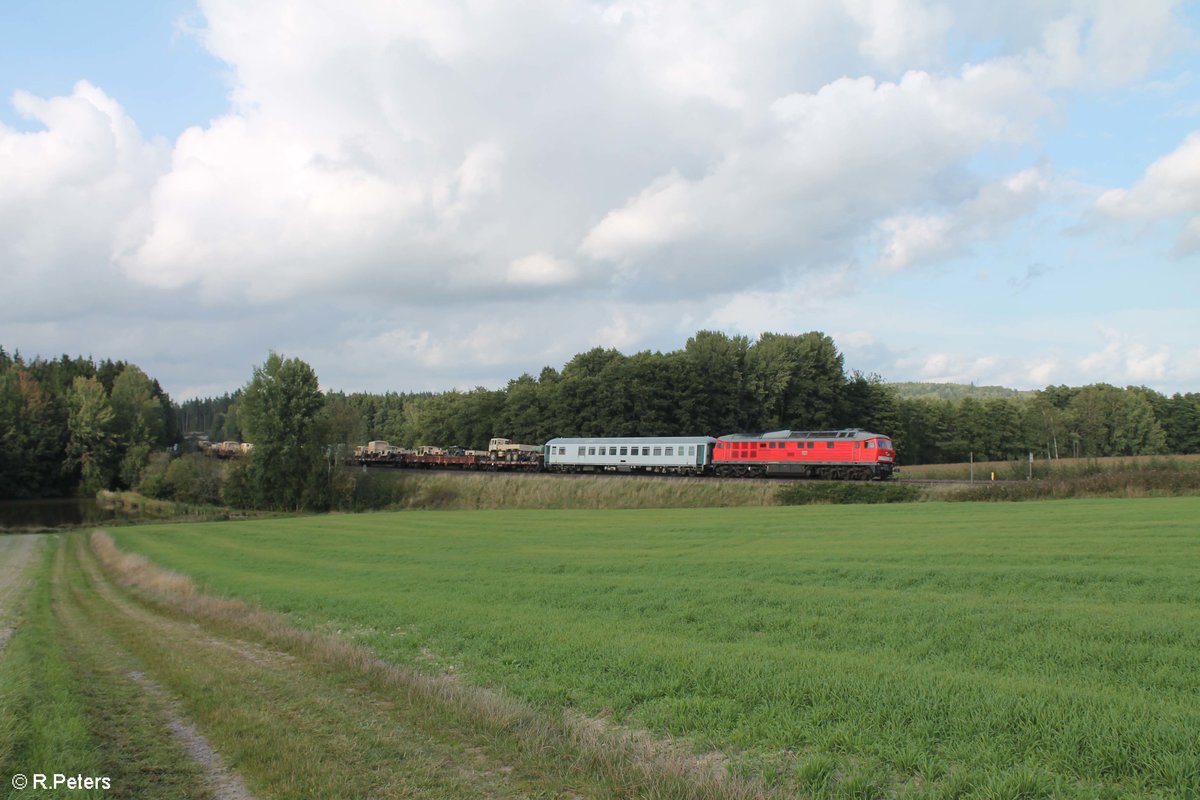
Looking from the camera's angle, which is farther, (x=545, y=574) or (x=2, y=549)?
(x=2, y=549)

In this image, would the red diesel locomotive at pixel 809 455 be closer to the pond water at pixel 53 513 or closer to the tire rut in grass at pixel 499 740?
the tire rut in grass at pixel 499 740

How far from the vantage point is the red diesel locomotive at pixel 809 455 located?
5062 centimetres

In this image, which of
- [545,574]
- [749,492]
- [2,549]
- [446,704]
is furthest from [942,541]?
[2,549]

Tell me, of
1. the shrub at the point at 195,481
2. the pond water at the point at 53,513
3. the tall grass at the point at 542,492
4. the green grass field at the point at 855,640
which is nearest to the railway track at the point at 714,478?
the tall grass at the point at 542,492

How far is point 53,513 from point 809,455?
79738mm

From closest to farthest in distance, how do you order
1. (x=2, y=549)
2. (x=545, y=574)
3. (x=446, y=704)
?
(x=446, y=704) < (x=545, y=574) < (x=2, y=549)

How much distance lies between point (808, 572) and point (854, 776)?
1096 cm

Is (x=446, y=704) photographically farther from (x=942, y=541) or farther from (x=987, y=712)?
(x=942, y=541)

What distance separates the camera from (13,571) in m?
35.6

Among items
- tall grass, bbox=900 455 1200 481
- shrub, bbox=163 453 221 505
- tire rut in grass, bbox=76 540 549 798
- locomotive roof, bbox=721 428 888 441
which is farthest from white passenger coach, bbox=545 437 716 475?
tire rut in grass, bbox=76 540 549 798

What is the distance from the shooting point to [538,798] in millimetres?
6496

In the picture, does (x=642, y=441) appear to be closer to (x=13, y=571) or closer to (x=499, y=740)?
(x=13, y=571)

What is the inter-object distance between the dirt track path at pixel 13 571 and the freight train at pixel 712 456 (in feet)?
112

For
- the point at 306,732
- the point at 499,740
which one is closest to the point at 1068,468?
the point at 499,740
